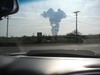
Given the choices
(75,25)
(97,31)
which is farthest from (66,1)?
(97,31)

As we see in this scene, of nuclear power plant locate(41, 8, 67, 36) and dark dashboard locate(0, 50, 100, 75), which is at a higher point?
nuclear power plant locate(41, 8, 67, 36)

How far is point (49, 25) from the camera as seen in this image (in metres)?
2.64

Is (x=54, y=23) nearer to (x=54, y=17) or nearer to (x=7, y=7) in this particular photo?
(x=54, y=17)

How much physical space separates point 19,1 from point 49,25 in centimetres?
39

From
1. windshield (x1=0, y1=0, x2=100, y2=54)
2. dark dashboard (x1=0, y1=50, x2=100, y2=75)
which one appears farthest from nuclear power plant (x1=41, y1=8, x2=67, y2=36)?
dark dashboard (x1=0, y1=50, x2=100, y2=75)

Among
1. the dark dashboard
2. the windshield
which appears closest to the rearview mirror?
the windshield

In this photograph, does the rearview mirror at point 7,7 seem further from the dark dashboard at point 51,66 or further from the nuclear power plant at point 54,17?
the dark dashboard at point 51,66

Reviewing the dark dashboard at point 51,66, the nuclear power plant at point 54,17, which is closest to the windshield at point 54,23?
the nuclear power plant at point 54,17

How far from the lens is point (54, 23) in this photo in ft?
8.75

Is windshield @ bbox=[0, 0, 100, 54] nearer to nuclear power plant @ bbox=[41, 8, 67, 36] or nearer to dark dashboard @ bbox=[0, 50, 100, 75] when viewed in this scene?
nuclear power plant @ bbox=[41, 8, 67, 36]

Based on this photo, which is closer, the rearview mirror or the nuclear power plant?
the rearview mirror

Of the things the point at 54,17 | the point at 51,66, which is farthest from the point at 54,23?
the point at 51,66

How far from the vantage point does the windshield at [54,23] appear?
2.62m

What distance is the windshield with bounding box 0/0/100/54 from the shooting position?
262cm
